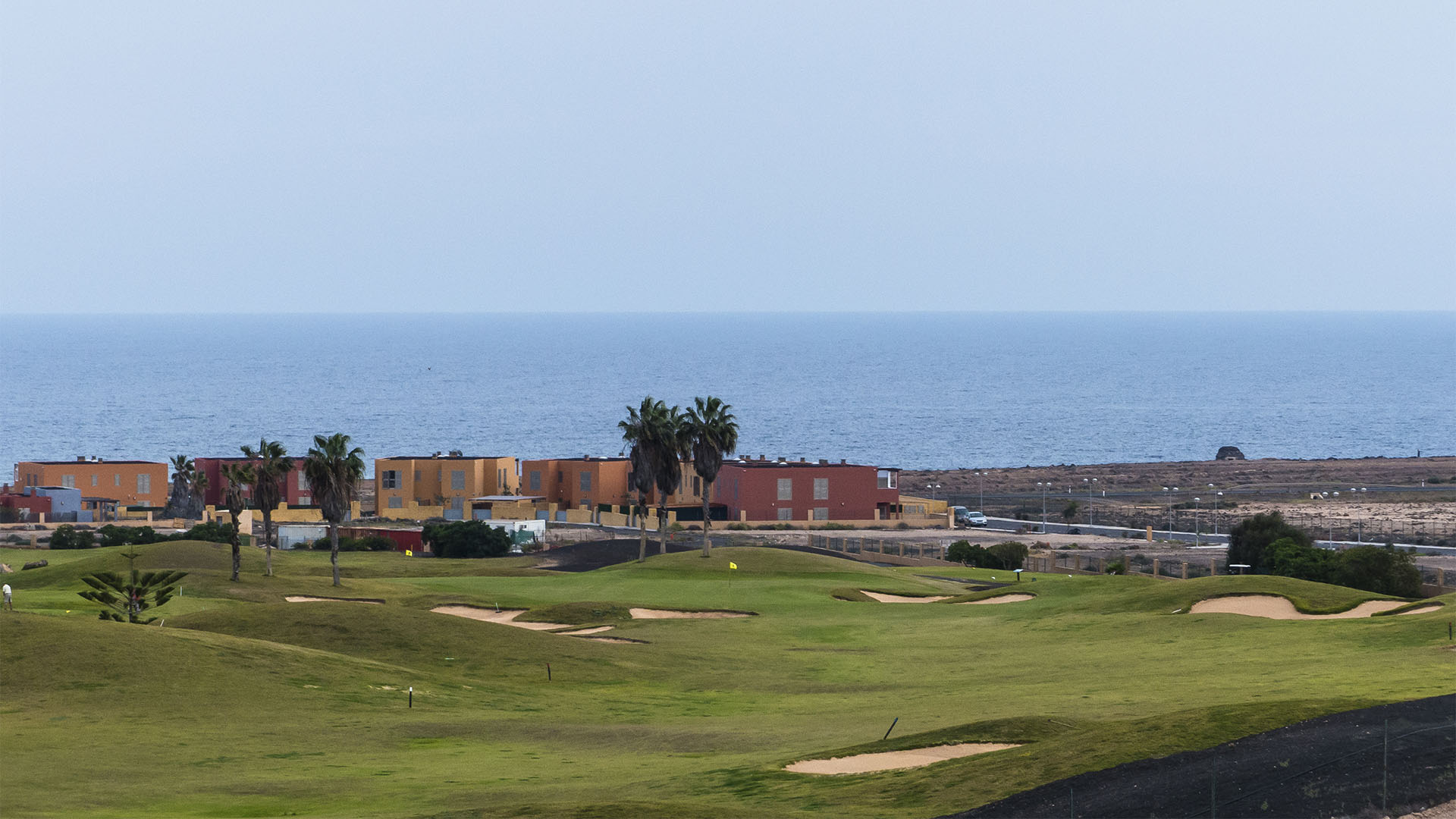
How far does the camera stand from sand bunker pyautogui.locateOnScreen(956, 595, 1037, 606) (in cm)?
6319

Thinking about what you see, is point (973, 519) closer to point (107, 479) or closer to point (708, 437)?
point (708, 437)

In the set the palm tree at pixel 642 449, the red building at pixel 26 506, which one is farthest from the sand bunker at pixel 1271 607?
the red building at pixel 26 506

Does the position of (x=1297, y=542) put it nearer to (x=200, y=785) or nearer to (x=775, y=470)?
(x=775, y=470)

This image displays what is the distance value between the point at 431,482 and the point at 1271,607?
8291 centimetres

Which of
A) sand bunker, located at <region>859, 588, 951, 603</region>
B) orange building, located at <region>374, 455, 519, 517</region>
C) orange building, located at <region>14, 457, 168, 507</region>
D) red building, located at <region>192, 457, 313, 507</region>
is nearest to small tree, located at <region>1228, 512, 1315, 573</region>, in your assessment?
sand bunker, located at <region>859, 588, 951, 603</region>

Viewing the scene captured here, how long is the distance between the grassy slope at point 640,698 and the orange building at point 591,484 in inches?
2392

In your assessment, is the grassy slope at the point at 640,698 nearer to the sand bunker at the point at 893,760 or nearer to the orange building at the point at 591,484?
the sand bunker at the point at 893,760

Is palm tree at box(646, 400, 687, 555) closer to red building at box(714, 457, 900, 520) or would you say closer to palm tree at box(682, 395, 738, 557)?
palm tree at box(682, 395, 738, 557)

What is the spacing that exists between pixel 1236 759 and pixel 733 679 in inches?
807

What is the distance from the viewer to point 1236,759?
24.9m

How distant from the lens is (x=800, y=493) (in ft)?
392

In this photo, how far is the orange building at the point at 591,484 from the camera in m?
122

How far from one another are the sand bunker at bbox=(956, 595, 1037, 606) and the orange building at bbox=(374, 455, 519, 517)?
66.9 meters

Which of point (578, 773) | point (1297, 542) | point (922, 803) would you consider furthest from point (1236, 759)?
point (1297, 542)
